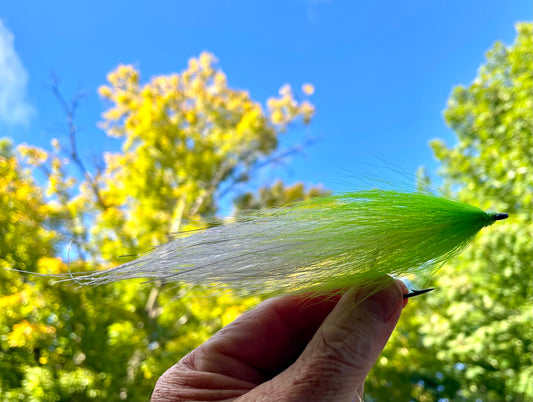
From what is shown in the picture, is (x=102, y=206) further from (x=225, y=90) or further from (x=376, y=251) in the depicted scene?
(x=376, y=251)

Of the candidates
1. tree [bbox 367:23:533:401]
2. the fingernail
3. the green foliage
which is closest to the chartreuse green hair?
the fingernail

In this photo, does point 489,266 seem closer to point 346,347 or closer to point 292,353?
point 292,353

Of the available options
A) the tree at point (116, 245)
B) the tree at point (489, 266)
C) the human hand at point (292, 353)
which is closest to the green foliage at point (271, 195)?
the tree at point (116, 245)

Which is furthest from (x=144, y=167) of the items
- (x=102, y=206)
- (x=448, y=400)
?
(x=448, y=400)

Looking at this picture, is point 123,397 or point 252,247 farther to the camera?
point 123,397

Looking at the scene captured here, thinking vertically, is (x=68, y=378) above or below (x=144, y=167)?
below

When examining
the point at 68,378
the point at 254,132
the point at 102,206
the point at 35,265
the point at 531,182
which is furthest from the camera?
the point at 254,132

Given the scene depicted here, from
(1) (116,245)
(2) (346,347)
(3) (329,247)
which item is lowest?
(2) (346,347)

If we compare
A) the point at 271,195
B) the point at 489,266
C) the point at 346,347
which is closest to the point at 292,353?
the point at 346,347

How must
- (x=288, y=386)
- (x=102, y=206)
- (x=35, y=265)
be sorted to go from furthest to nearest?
1. (x=102, y=206)
2. (x=35, y=265)
3. (x=288, y=386)
